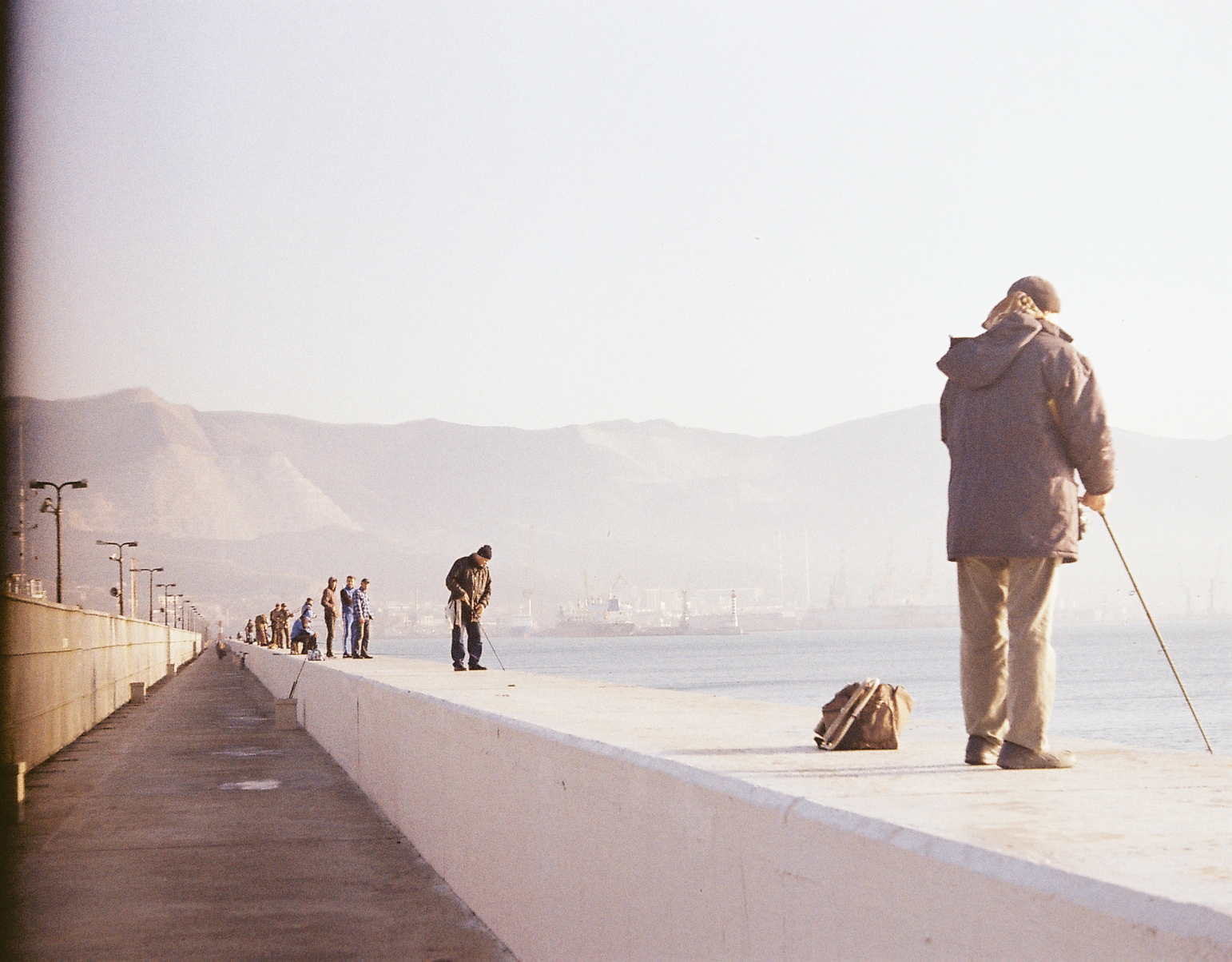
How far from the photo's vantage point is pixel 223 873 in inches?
355

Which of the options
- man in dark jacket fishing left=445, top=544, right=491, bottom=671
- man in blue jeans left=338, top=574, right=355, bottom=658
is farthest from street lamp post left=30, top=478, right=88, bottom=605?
man in dark jacket fishing left=445, top=544, right=491, bottom=671

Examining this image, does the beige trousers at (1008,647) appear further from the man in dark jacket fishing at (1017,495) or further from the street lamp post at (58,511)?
the street lamp post at (58,511)

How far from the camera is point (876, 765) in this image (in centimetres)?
550

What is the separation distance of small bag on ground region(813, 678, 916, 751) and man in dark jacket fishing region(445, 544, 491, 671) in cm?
1484

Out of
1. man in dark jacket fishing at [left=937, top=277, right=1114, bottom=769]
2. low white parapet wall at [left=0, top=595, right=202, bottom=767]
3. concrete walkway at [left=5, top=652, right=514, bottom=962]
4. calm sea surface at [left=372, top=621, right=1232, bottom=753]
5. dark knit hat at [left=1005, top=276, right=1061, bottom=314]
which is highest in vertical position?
dark knit hat at [left=1005, top=276, right=1061, bottom=314]

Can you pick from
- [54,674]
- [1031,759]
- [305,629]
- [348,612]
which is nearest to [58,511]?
[305,629]

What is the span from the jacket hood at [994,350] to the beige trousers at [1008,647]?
26.9 inches

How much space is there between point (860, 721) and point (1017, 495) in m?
1.09

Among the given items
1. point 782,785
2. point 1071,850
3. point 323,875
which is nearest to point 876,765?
point 782,785

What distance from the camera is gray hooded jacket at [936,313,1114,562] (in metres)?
5.73

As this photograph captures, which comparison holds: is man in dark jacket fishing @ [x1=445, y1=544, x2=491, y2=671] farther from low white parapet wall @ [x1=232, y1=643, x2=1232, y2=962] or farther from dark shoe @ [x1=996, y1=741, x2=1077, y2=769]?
dark shoe @ [x1=996, y1=741, x2=1077, y2=769]

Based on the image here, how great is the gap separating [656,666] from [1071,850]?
182 m

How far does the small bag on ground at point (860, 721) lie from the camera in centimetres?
611

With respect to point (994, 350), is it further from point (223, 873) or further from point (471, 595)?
point (471, 595)
